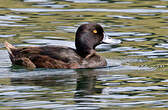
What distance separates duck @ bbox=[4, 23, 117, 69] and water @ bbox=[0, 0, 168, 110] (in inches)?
8.5

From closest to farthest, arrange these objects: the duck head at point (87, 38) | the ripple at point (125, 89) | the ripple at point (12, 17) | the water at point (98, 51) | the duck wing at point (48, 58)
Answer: the water at point (98, 51) < the ripple at point (125, 89) < the duck wing at point (48, 58) < the duck head at point (87, 38) < the ripple at point (12, 17)

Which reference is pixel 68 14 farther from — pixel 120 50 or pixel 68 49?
pixel 68 49

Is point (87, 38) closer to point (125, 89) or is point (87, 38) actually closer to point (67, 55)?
point (67, 55)

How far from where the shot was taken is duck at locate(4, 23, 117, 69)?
43.6 feet

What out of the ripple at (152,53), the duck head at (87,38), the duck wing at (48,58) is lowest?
the ripple at (152,53)

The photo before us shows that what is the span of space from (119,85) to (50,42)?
15.3ft

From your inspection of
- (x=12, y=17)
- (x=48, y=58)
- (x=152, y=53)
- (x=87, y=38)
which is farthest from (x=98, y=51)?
(x=12, y=17)

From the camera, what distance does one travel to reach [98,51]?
50.6 feet

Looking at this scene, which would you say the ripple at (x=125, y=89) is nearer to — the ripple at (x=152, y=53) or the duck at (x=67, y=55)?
the duck at (x=67, y=55)

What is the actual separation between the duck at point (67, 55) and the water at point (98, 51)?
0.71ft

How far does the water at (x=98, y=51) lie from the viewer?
34.1 ft

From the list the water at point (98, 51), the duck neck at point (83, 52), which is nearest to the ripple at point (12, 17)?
the water at point (98, 51)

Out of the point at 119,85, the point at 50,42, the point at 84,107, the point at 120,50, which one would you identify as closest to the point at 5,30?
the point at 50,42

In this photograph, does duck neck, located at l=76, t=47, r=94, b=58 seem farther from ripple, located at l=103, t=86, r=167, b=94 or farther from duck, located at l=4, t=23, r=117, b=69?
ripple, located at l=103, t=86, r=167, b=94
